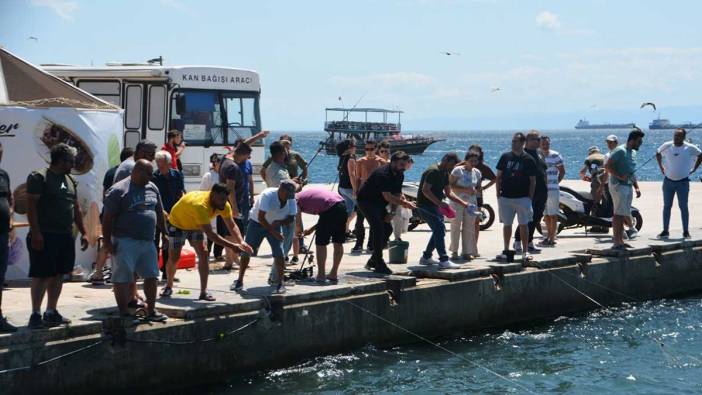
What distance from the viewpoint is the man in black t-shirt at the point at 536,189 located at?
15.0 meters

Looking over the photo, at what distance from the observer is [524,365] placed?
11.8 metres

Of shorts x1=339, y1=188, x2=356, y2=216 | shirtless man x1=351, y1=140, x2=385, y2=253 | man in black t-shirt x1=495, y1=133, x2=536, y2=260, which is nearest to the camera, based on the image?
man in black t-shirt x1=495, y1=133, x2=536, y2=260

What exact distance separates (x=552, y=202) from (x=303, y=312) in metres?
6.70

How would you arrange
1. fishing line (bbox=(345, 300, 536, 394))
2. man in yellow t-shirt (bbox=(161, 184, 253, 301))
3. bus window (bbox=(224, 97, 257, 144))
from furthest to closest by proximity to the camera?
bus window (bbox=(224, 97, 257, 144)), fishing line (bbox=(345, 300, 536, 394)), man in yellow t-shirt (bbox=(161, 184, 253, 301))

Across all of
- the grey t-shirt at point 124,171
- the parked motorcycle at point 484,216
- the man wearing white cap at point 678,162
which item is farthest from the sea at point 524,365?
the parked motorcycle at point 484,216

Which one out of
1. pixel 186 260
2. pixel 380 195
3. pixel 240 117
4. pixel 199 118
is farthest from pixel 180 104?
pixel 380 195

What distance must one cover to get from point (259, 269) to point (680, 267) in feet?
23.6

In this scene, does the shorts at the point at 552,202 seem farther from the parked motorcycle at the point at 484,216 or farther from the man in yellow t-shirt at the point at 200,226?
the man in yellow t-shirt at the point at 200,226

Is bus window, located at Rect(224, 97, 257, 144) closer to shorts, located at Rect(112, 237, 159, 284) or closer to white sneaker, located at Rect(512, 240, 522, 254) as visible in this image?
white sneaker, located at Rect(512, 240, 522, 254)

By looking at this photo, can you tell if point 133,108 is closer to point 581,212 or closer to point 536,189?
point 536,189

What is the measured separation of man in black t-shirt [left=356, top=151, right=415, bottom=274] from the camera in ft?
41.8

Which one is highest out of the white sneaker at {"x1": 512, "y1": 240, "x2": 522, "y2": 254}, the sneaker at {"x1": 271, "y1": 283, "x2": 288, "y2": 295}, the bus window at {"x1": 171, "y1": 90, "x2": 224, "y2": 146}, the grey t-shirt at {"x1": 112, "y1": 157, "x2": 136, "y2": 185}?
the bus window at {"x1": 171, "y1": 90, "x2": 224, "y2": 146}

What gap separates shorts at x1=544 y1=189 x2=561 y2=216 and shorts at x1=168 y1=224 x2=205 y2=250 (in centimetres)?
749

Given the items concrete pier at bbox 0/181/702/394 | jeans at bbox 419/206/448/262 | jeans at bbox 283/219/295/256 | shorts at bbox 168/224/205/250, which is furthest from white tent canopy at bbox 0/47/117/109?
jeans at bbox 419/206/448/262
